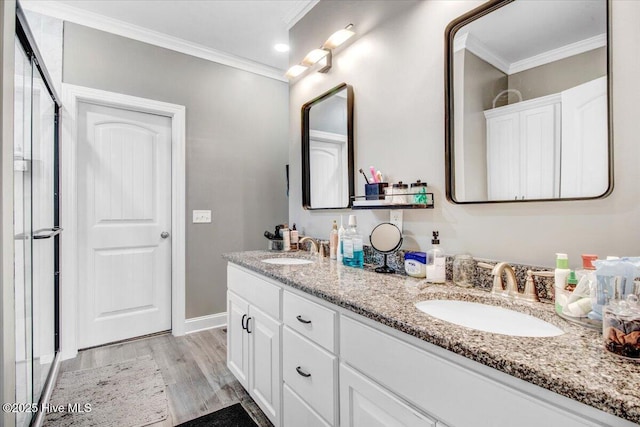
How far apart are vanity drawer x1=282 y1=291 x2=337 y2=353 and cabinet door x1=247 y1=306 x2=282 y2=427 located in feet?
0.44

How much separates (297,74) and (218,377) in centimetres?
219

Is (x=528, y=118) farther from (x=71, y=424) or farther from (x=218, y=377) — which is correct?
(x=71, y=424)

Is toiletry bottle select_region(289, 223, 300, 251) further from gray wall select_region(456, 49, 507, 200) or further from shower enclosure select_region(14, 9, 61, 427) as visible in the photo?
shower enclosure select_region(14, 9, 61, 427)

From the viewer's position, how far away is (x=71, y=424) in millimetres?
1637

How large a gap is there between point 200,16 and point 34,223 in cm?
185

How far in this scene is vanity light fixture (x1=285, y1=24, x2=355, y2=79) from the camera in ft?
6.18

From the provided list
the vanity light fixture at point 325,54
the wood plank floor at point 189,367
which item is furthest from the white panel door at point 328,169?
the wood plank floor at point 189,367

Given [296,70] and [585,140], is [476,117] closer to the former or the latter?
[585,140]

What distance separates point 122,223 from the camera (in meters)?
2.65

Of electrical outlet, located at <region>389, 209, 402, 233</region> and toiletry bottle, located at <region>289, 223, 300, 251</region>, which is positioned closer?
electrical outlet, located at <region>389, 209, 402, 233</region>

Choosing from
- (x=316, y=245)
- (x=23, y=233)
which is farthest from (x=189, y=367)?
(x=23, y=233)

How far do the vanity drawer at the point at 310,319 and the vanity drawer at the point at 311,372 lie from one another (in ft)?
0.10

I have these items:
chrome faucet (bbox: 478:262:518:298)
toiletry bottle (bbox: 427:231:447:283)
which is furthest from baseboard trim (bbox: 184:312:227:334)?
chrome faucet (bbox: 478:262:518:298)

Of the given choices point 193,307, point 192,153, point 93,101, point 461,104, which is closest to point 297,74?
point 192,153
